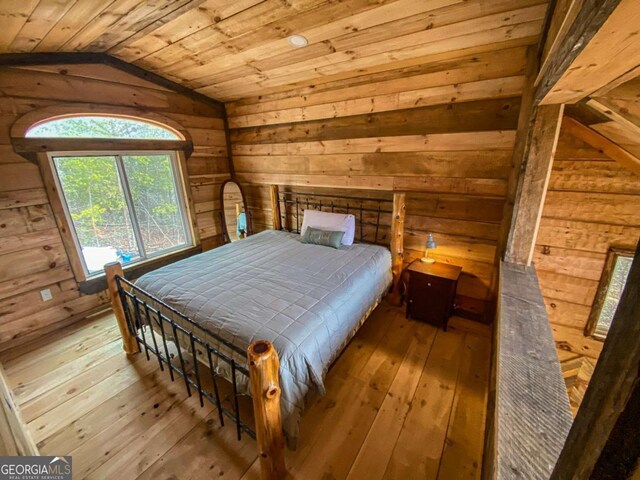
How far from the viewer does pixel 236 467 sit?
149cm

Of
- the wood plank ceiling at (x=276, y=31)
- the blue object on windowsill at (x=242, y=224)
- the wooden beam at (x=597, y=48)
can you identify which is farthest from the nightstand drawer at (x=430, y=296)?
the blue object on windowsill at (x=242, y=224)

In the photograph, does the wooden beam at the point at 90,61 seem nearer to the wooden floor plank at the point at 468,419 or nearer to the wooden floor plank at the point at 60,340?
the wooden floor plank at the point at 60,340

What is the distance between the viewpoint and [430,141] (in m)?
2.48

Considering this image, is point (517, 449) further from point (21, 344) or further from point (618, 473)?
point (21, 344)

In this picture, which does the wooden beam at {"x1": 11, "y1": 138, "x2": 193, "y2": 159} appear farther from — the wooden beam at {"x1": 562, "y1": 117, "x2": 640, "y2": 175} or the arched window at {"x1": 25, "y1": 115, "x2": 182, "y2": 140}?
the wooden beam at {"x1": 562, "y1": 117, "x2": 640, "y2": 175}

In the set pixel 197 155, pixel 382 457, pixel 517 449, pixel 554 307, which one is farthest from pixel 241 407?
pixel 197 155

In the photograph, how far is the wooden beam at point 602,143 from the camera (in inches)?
68.8

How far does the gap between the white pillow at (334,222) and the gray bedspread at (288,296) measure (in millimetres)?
150

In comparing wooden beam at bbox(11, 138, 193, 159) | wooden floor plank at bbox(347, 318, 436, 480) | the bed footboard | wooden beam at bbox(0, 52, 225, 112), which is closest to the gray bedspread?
the bed footboard

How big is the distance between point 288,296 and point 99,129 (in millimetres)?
2794

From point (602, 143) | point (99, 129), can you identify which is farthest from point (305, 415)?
point (99, 129)

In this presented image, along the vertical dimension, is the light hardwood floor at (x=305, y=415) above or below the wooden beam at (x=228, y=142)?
below

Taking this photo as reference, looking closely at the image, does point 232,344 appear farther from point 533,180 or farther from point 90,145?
point 90,145

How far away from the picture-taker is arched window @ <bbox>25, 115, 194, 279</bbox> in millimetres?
2621
